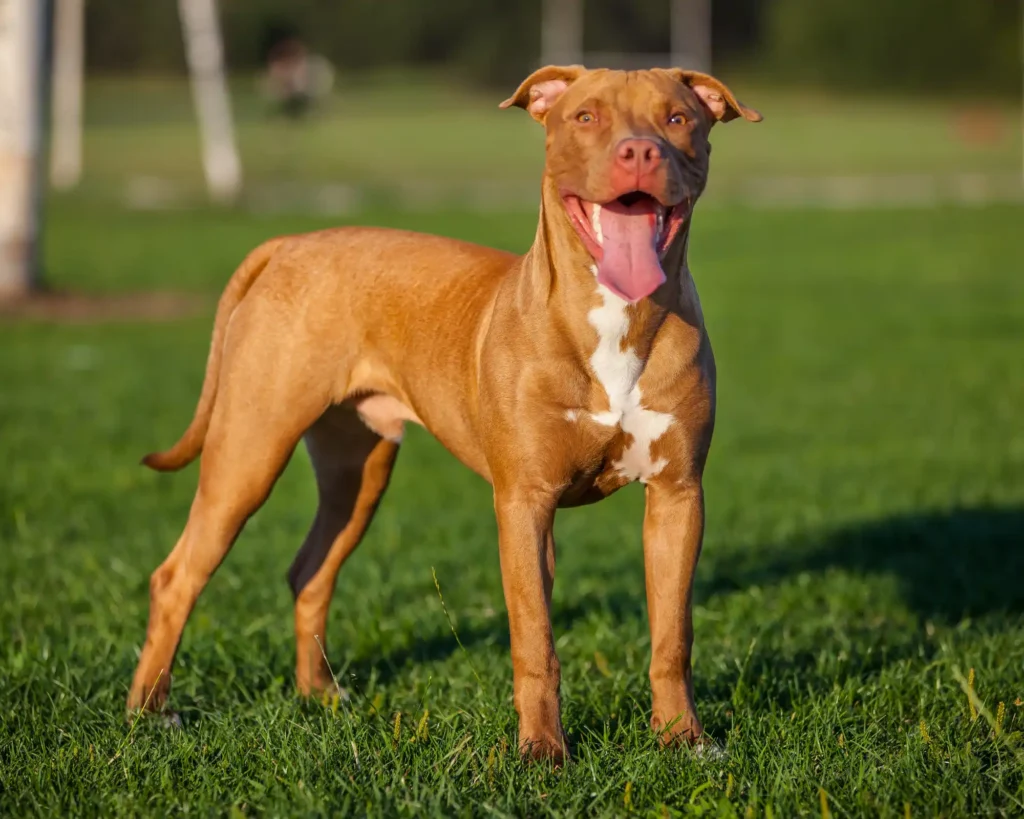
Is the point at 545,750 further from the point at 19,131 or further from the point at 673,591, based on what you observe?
the point at 19,131

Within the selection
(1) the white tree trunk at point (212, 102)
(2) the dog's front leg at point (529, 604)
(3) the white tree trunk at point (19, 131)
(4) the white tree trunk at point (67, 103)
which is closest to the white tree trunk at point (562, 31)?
(1) the white tree trunk at point (212, 102)

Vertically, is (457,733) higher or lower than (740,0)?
higher

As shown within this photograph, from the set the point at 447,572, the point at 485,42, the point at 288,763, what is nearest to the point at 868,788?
the point at 288,763

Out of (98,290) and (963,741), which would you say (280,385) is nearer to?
(963,741)

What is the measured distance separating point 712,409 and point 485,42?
138 ft

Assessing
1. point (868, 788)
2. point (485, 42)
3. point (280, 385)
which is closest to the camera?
point (868, 788)

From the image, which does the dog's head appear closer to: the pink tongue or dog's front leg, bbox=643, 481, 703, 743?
the pink tongue

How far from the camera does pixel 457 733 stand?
14.5 feet

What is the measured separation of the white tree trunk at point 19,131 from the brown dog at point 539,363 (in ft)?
32.2

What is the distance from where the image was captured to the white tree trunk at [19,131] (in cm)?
1395

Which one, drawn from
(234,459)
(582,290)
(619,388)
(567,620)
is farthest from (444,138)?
(619,388)

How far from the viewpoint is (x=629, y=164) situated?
4000mm

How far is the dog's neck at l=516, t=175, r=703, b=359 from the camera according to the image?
433 cm

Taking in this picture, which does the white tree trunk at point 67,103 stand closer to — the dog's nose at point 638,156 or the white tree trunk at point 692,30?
the white tree trunk at point 692,30
